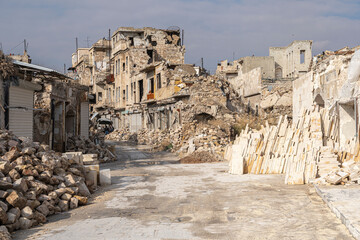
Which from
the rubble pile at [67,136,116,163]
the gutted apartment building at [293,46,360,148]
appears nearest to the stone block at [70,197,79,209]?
the gutted apartment building at [293,46,360,148]

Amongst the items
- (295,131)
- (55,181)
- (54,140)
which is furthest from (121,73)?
(55,181)

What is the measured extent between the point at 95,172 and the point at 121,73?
32.8m

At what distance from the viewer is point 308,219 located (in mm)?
6305

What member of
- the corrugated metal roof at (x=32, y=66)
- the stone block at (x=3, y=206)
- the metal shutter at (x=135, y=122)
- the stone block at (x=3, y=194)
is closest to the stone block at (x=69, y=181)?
the stone block at (x=3, y=194)

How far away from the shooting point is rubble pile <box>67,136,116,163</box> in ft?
60.7

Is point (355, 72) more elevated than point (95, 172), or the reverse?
point (355, 72)

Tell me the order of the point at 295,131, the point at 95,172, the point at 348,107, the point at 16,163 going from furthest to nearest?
1. the point at 295,131
2. the point at 348,107
3. the point at 95,172
4. the point at 16,163

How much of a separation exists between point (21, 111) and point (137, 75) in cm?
2349

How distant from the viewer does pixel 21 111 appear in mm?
13891

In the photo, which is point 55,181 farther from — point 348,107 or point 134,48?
point 134,48

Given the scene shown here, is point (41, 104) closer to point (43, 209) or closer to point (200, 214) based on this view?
point (43, 209)

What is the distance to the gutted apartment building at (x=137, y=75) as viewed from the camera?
29359 millimetres

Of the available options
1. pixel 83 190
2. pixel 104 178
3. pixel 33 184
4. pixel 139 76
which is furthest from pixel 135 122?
pixel 33 184

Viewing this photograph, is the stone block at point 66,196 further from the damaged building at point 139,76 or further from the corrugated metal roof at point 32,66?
the damaged building at point 139,76
